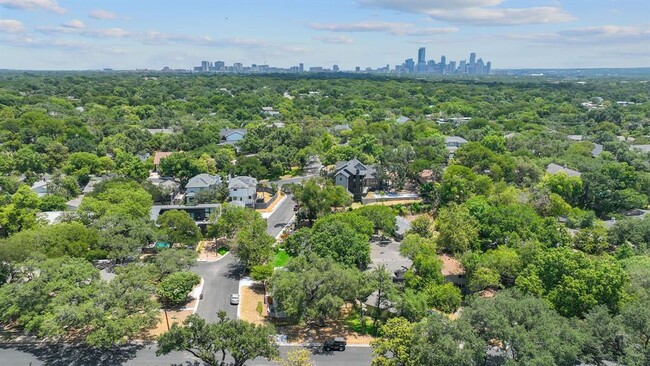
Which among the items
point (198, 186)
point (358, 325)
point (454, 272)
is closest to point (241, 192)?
point (198, 186)

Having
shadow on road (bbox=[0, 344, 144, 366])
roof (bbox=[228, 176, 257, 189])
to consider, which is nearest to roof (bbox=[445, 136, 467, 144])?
roof (bbox=[228, 176, 257, 189])

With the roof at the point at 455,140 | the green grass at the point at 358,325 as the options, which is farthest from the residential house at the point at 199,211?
the roof at the point at 455,140

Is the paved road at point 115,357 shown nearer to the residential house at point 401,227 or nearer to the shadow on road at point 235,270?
the shadow on road at point 235,270

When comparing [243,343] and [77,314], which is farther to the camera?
[77,314]

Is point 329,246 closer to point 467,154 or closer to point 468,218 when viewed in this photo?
point 468,218

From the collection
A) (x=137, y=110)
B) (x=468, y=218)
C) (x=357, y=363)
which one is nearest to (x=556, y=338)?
(x=357, y=363)
